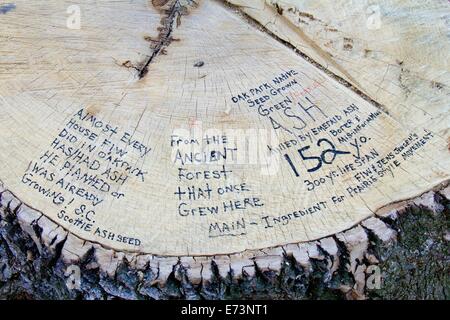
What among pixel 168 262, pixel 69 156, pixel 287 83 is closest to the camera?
pixel 168 262

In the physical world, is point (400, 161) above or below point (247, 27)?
below

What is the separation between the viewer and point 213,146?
2035 millimetres

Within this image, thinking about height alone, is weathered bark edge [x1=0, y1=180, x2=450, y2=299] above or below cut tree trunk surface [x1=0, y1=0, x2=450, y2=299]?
below

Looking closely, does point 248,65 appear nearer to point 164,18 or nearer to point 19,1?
point 164,18

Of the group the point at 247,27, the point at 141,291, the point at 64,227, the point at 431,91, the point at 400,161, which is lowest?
the point at 141,291

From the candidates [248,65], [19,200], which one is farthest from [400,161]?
[19,200]

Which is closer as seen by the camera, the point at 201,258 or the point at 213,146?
the point at 201,258

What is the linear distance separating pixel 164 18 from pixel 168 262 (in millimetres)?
837

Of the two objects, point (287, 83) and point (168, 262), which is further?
point (287, 83)

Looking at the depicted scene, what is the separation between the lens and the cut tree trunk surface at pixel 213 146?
6.27 ft

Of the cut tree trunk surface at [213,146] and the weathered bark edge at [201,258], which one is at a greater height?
the cut tree trunk surface at [213,146]

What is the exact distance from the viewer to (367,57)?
2.28 m

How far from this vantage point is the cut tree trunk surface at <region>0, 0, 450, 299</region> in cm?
191

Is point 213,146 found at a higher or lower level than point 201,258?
higher
